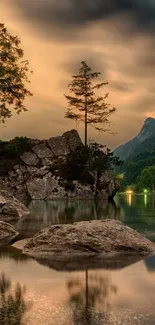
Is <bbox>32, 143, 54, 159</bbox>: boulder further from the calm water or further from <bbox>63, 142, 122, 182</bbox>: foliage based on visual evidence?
the calm water

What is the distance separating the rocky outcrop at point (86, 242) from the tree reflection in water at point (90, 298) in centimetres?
291

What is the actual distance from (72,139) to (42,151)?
4827 millimetres

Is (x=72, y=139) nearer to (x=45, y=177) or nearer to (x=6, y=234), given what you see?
(x=45, y=177)

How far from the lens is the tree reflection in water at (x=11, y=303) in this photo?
579 cm

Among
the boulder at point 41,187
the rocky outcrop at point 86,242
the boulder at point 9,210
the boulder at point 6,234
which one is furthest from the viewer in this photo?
the boulder at point 41,187

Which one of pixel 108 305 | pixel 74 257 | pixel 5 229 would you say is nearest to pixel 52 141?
pixel 5 229

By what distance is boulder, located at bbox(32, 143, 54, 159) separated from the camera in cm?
5728

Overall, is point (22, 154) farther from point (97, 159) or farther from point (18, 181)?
point (97, 159)

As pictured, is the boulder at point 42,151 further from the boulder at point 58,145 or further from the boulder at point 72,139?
the boulder at point 72,139

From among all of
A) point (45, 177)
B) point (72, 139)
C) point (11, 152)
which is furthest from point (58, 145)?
point (11, 152)

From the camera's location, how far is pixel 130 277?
335 inches

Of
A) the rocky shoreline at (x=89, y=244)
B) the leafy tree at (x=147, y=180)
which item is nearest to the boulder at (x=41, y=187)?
the rocky shoreline at (x=89, y=244)

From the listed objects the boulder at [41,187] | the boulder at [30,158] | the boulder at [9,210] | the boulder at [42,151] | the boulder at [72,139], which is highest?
the boulder at [72,139]

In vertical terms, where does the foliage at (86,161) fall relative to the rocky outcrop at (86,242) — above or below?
above
